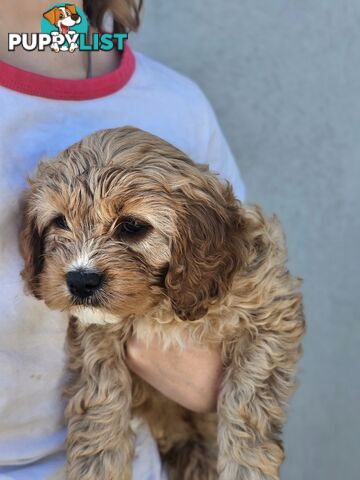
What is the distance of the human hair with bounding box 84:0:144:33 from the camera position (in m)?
3.06

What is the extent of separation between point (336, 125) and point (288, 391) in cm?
161

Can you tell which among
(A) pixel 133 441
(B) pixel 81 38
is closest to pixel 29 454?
(A) pixel 133 441

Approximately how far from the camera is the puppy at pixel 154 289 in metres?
2.24

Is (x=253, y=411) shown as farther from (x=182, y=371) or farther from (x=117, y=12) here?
(x=117, y=12)

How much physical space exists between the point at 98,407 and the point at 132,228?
746mm

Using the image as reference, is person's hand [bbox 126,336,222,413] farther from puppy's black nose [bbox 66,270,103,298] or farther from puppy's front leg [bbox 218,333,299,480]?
puppy's black nose [bbox 66,270,103,298]

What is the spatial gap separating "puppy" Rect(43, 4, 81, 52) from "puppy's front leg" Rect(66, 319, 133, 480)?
1.02m

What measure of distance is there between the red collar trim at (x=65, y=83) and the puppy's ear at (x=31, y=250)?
370mm

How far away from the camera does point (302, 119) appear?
12.6ft

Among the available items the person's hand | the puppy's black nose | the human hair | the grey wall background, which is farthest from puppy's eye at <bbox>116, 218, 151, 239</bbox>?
the grey wall background

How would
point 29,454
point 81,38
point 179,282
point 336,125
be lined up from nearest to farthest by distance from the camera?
point 179,282, point 29,454, point 81,38, point 336,125

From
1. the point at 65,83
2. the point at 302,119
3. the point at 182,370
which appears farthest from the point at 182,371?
the point at 302,119

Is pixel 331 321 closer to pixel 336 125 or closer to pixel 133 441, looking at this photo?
pixel 336 125

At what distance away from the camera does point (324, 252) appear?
403 centimetres
